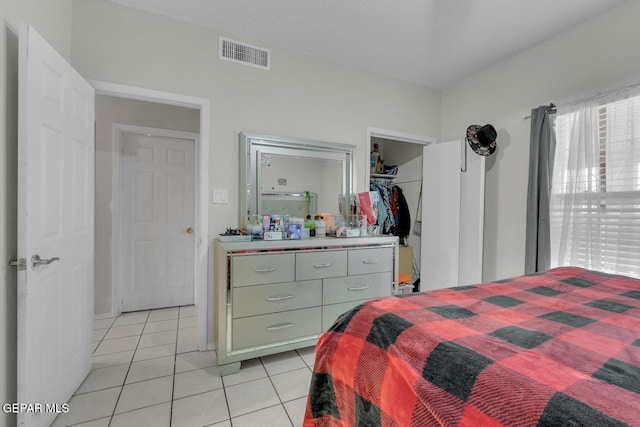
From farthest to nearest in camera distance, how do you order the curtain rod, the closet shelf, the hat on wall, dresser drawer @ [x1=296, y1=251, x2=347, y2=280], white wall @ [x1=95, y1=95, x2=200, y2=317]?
the closet shelf, white wall @ [x1=95, y1=95, x2=200, y2=317], the hat on wall, dresser drawer @ [x1=296, y1=251, x2=347, y2=280], the curtain rod

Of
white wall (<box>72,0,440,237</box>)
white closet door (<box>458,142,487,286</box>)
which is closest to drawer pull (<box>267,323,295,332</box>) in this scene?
white wall (<box>72,0,440,237</box>)

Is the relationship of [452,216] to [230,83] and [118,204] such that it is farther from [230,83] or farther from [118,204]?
[118,204]

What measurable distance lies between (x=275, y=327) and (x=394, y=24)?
2498 mm

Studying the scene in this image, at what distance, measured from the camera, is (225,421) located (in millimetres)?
1562

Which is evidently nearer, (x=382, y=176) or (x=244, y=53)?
(x=244, y=53)

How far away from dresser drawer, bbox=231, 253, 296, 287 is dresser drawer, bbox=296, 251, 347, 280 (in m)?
0.06

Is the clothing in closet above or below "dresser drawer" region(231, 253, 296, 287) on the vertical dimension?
above

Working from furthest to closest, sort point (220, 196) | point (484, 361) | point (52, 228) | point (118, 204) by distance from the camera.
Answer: point (118, 204), point (220, 196), point (52, 228), point (484, 361)

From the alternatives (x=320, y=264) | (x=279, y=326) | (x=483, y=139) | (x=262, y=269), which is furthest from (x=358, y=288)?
(x=483, y=139)

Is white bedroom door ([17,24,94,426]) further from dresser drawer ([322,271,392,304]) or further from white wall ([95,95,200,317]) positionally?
dresser drawer ([322,271,392,304])

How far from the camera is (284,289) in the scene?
213cm

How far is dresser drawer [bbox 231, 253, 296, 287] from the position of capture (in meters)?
2.00

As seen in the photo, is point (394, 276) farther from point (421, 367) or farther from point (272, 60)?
point (272, 60)

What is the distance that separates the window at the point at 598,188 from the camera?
1.98 metres
